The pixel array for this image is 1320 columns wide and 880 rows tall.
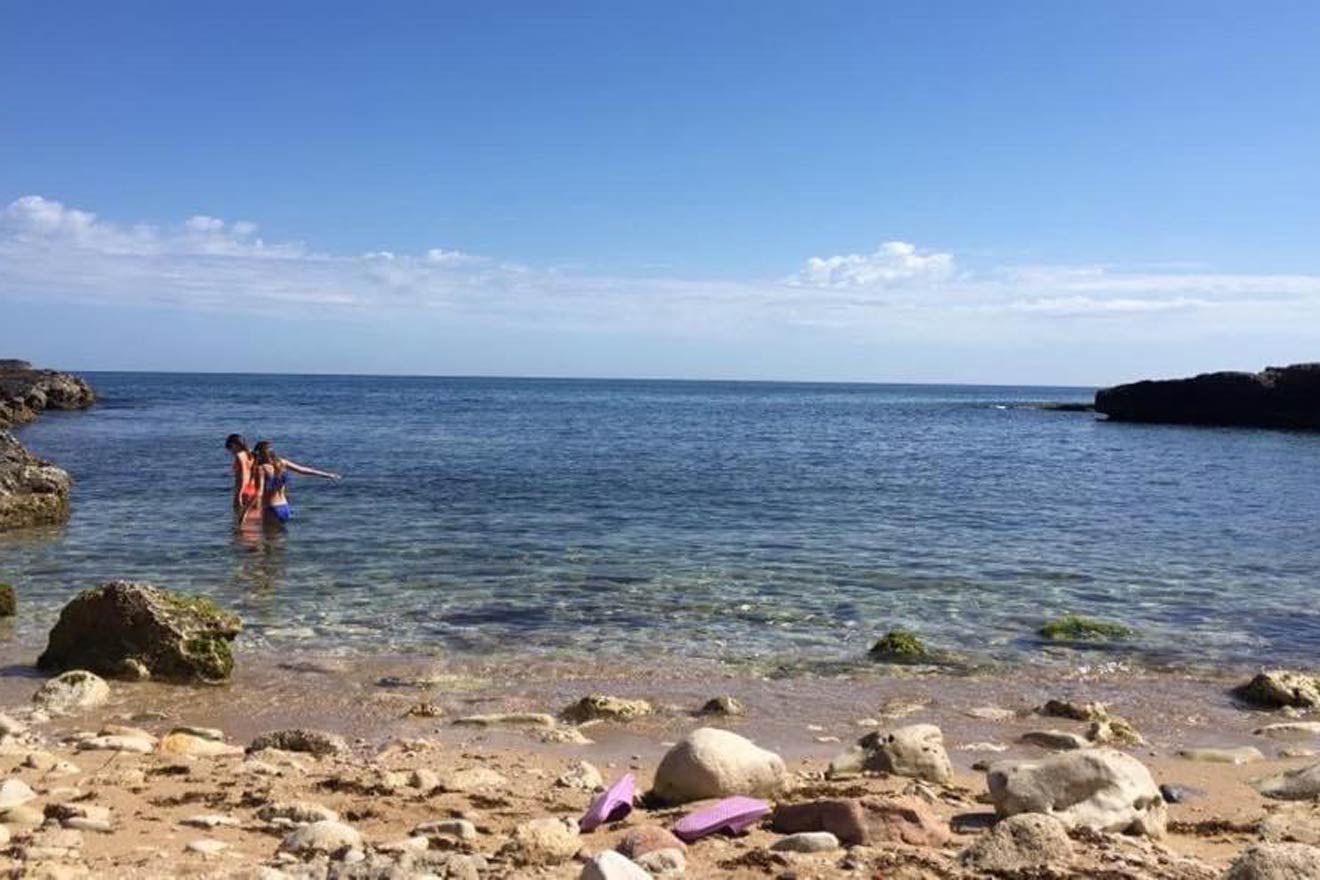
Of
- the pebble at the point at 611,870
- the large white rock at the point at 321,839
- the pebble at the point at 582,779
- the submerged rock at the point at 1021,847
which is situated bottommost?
the pebble at the point at 582,779

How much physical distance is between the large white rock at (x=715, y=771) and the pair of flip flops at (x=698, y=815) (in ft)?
0.80

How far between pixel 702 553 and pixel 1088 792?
41.6 ft

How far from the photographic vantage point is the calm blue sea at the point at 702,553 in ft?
42.9

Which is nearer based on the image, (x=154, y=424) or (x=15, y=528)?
(x=15, y=528)

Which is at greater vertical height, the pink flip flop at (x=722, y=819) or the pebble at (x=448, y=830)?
the pink flip flop at (x=722, y=819)

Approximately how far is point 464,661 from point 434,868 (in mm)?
6480

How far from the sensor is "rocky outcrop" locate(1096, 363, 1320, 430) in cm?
7450

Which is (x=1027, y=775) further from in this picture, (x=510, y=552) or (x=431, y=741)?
(x=510, y=552)

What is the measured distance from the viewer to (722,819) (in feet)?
19.9

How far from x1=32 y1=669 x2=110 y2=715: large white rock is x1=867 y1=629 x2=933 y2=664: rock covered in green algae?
776cm

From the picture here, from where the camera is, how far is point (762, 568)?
17422 mm

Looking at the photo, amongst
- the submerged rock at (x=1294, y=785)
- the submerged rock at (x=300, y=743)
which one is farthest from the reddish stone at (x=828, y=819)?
the submerged rock at (x=300, y=743)

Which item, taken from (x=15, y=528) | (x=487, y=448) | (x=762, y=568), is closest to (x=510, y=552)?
(x=762, y=568)

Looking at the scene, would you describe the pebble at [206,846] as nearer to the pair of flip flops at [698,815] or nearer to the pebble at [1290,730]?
the pair of flip flops at [698,815]
